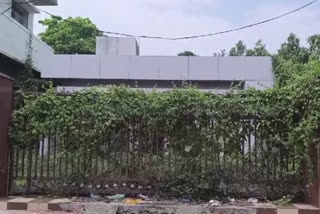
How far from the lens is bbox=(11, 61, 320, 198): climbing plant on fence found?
779cm

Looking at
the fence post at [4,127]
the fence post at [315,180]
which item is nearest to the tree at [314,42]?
the fence post at [315,180]

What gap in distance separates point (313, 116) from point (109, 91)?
346cm

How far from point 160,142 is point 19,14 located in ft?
52.0

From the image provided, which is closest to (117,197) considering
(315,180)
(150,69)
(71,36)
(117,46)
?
(315,180)

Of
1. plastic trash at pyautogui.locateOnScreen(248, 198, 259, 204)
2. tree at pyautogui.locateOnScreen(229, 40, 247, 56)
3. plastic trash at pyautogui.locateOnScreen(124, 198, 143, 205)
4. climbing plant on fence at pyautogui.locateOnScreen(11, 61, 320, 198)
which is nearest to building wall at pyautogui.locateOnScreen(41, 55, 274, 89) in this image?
climbing plant on fence at pyautogui.locateOnScreen(11, 61, 320, 198)

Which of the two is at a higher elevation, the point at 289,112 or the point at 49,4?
the point at 49,4

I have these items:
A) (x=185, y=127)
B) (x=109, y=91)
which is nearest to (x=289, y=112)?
(x=185, y=127)

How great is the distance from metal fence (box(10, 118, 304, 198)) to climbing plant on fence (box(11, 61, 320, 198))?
0.06 ft

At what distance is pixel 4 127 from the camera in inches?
310

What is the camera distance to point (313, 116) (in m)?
6.92

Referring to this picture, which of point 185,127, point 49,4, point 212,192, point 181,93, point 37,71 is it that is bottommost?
point 212,192

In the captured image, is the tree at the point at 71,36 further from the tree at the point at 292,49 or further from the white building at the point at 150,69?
the white building at the point at 150,69

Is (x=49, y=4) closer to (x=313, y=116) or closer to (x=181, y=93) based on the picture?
(x=181, y=93)

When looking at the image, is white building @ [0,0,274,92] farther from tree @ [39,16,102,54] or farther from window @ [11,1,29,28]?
tree @ [39,16,102,54]
